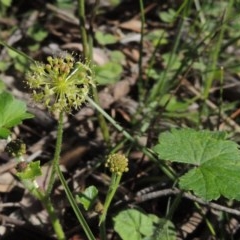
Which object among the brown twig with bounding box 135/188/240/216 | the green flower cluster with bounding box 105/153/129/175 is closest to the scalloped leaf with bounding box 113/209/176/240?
the brown twig with bounding box 135/188/240/216

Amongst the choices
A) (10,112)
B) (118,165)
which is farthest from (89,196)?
(10,112)

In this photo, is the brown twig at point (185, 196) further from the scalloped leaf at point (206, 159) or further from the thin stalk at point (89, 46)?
the thin stalk at point (89, 46)

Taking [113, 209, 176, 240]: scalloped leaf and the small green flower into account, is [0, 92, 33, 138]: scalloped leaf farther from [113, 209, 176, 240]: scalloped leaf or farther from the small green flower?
[113, 209, 176, 240]: scalloped leaf

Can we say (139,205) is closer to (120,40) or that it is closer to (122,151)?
(122,151)

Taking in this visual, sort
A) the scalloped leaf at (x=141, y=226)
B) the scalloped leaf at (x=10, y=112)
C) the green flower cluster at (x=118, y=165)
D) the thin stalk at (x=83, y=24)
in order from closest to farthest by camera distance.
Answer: the green flower cluster at (x=118, y=165) < the scalloped leaf at (x=10, y=112) < the scalloped leaf at (x=141, y=226) < the thin stalk at (x=83, y=24)

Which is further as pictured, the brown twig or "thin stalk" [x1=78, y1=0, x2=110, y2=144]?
"thin stalk" [x1=78, y1=0, x2=110, y2=144]

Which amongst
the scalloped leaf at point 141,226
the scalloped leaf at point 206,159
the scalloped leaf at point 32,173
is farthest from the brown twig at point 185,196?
the scalloped leaf at point 32,173

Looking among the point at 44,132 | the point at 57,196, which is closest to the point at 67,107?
the point at 57,196

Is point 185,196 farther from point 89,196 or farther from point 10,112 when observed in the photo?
point 10,112
